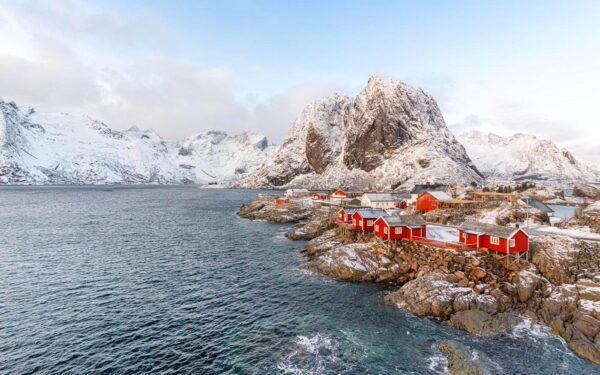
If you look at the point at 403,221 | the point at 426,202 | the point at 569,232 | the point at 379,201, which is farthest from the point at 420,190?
the point at 403,221

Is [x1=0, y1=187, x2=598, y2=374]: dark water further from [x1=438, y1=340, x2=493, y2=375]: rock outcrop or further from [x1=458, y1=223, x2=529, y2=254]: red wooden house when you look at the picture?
[x1=458, y1=223, x2=529, y2=254]: red wooden house

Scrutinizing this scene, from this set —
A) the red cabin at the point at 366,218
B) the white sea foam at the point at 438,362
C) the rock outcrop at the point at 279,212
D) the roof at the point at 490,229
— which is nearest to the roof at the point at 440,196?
the red cabin at the point at 366,218

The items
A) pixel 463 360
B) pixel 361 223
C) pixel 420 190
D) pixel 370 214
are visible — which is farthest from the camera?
pixel 420 190

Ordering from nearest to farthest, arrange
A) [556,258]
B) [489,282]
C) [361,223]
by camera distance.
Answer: [489,282]
[556,258]
[361,223]

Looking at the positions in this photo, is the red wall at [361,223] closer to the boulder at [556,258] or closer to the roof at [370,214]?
the roof at [370,214]

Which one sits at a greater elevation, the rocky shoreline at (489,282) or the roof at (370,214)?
the roof at (370,214)

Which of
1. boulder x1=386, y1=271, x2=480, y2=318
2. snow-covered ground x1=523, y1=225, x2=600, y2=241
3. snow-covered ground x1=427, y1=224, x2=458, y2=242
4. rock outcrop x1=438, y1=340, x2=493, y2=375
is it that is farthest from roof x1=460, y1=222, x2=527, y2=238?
→ rock outcrop x1=438, y1=340, x2=493, y2=375

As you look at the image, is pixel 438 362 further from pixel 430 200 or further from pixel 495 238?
pixel 430 200

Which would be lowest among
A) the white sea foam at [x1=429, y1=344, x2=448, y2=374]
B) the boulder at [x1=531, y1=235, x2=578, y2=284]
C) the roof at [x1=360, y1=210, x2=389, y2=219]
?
the white sea foam at [x1=429, y1=344, x2=448, y2=374]
